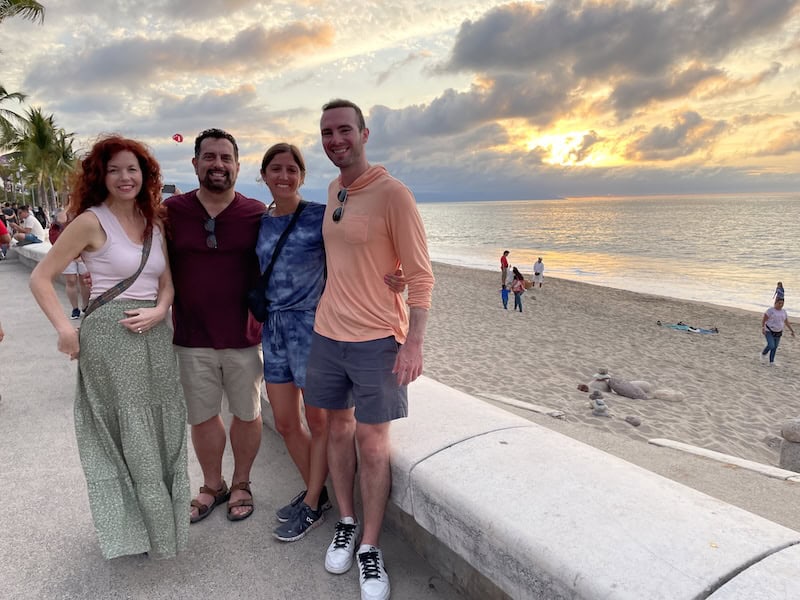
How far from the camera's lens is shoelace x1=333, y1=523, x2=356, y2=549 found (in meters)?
2.24

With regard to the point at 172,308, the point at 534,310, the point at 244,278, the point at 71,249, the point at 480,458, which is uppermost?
the point at 71,249

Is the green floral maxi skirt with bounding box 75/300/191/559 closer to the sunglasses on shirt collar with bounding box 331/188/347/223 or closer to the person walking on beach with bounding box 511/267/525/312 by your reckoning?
the sunglasses on shirt collar with bounding box 331/188/347/223

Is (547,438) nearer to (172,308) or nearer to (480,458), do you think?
(480,458)

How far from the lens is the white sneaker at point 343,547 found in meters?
2.17

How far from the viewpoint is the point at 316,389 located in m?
2.31

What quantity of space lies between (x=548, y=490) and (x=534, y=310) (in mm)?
17545

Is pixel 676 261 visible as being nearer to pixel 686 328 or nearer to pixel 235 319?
pixel 686 328

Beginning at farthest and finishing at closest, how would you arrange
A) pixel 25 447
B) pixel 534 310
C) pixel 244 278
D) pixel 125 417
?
pixel 534 310 < pixel 25 447 < pixel 244 278 < pixel 125 417

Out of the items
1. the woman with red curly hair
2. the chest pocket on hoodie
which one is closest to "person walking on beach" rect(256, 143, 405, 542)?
the chest pocket on hoodie

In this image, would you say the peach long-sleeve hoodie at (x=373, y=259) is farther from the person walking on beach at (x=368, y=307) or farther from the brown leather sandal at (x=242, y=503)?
the brown leather sandal at (x=242, y=503)

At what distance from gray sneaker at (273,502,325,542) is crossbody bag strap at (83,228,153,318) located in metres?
1.29

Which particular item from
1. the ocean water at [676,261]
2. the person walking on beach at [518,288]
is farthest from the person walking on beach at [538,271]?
the ocean water at [676,261]

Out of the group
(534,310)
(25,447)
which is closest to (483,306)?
(534,310)

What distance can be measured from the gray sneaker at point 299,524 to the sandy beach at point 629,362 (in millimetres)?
3743
